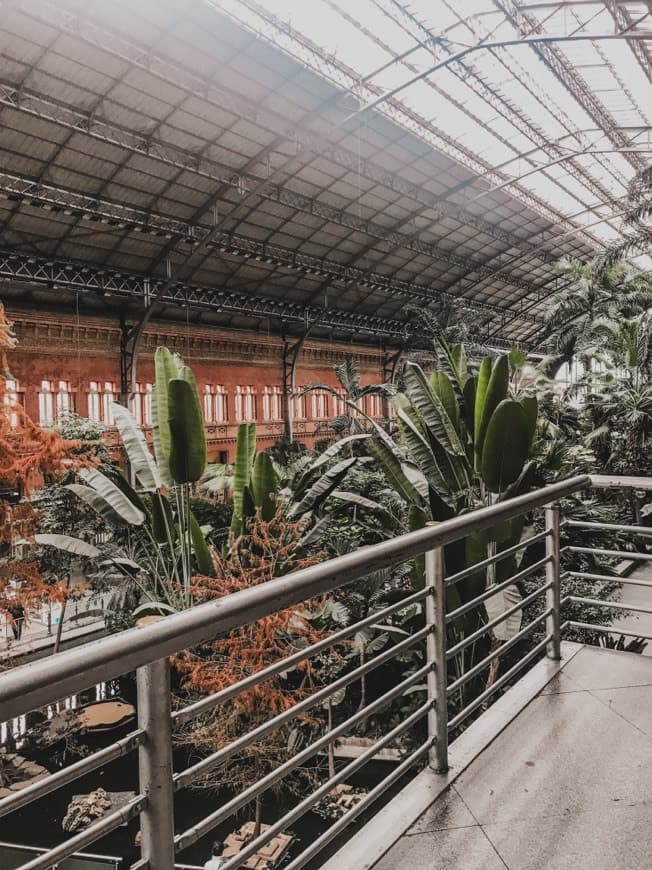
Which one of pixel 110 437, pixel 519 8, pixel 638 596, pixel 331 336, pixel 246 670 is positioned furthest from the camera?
pixel 331 336

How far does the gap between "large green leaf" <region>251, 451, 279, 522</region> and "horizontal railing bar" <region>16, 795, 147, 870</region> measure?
544 centimetres

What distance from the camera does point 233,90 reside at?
16031mm

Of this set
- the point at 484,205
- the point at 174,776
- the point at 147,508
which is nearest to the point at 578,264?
the point at 484,205

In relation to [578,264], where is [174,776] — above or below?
below

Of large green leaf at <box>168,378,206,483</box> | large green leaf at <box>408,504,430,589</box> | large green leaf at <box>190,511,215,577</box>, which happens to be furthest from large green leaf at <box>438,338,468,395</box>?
large green leaf at <box>190,511,215,577</box>

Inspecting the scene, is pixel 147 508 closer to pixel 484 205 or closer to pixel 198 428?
pixel 198 428

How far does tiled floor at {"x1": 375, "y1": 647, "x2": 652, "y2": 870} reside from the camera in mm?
1959

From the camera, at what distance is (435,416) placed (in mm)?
5352

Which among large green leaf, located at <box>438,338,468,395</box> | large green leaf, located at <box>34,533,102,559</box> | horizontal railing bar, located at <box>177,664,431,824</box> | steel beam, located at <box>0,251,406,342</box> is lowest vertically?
large green leaf, located at <box>34,533,102,559</box>

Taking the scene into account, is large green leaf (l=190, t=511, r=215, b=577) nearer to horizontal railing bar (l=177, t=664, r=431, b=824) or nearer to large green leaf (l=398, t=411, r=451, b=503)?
large green leaf (l=398, t=411, r=451, b=503)

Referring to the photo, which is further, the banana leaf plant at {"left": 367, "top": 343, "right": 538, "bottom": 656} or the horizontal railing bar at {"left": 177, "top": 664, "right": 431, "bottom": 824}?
the banana leaf plant at {"left": 367, "top": 343, "right": 538, "bottom": 656}

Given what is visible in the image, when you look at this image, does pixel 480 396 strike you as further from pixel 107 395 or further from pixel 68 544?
pixel 107 395

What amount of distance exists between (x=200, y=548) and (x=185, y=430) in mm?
1715

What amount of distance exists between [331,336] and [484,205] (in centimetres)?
922
